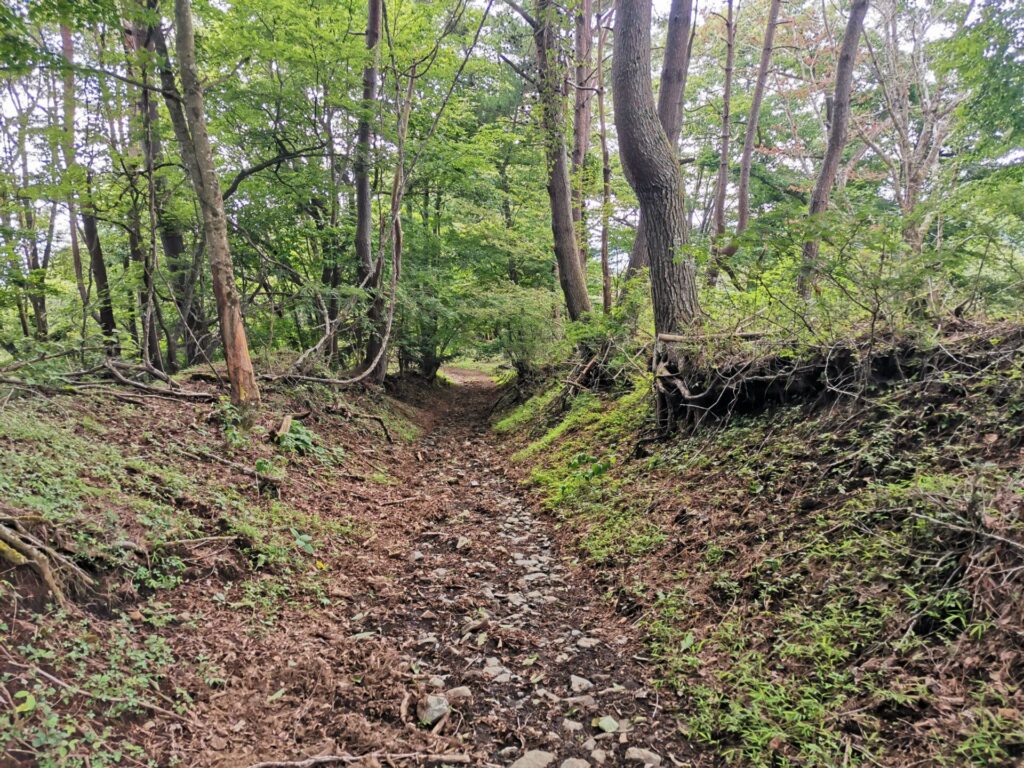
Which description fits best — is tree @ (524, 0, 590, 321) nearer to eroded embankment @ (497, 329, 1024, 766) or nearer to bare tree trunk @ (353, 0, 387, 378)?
bare tree trunk @ (353, 0, 387, 378)

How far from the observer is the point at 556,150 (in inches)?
411

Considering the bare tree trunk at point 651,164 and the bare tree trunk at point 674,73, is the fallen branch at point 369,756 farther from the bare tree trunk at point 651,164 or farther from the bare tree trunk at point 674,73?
the bare tree trunk at point 674,73

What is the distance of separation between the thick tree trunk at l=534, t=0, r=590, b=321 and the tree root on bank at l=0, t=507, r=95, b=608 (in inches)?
348

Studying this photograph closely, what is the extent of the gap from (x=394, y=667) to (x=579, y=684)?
121cm

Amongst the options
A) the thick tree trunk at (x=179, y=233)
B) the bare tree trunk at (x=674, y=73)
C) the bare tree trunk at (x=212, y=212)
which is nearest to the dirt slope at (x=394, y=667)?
the bare tree trunk at (x=212, y=212)

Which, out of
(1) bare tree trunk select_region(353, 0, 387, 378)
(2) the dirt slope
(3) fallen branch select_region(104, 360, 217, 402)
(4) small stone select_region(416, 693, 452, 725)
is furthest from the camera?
(1) bare tree trunk select_region(353, 0, 387, 378)

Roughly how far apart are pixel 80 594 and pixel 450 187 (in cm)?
1251

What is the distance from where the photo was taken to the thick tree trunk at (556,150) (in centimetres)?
952

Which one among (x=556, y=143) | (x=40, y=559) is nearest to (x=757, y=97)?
(x=556, y=143)

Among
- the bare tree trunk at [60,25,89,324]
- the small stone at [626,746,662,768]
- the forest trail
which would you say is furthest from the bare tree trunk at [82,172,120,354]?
the small stone at [626,746,662,768]

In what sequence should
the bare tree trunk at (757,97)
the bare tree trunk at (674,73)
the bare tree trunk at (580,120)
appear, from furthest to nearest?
the bare tree trunk at (580,120)
the bare tree trunk at (757,97)
the bare tree trunk at (674,73)

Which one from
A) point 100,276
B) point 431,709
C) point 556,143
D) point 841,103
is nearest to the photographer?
point 431,709

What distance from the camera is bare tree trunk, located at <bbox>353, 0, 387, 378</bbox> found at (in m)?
9.45

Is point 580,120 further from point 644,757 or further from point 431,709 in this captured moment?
point 644,757
